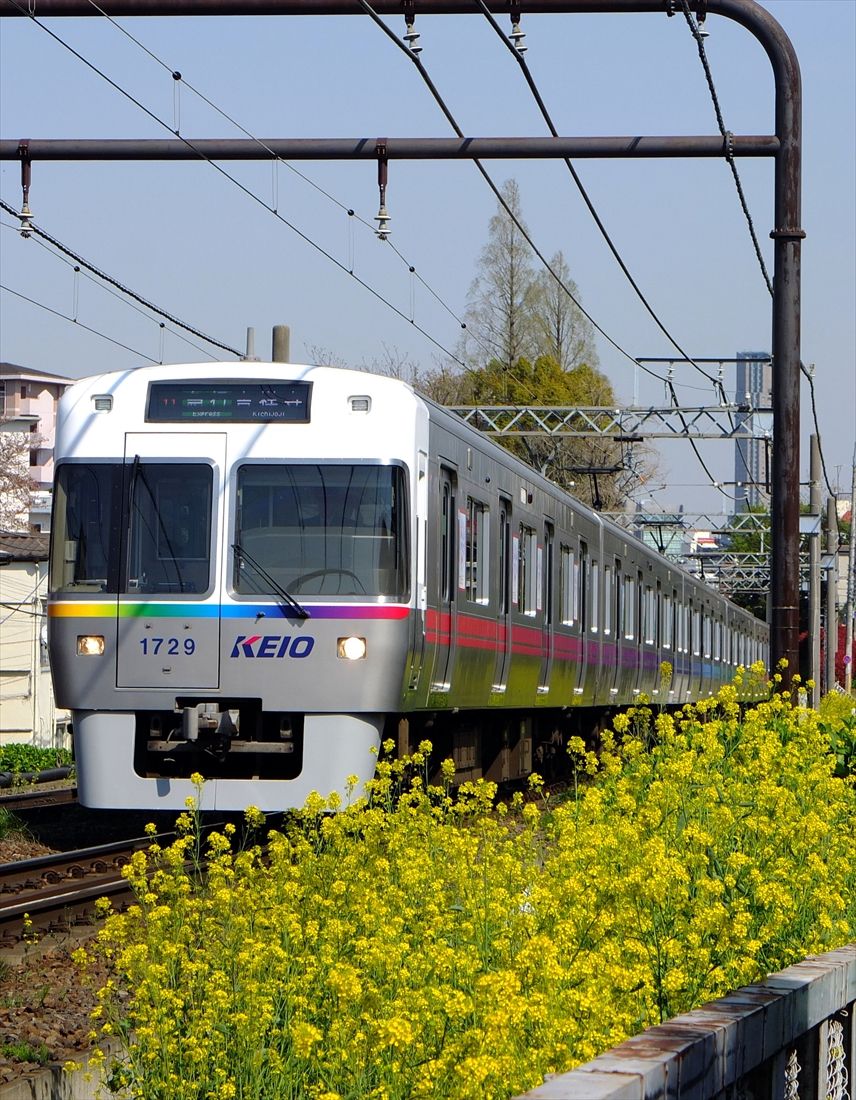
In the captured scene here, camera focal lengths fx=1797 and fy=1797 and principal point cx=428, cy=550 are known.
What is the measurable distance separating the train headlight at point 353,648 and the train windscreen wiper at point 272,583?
11.6 inches

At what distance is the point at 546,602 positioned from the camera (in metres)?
16.9

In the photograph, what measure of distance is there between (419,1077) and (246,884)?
3649mm

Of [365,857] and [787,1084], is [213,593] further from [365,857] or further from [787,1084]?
[787,1084]

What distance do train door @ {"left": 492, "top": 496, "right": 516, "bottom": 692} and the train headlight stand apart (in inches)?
127

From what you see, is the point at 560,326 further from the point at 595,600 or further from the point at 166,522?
the point at 166,522

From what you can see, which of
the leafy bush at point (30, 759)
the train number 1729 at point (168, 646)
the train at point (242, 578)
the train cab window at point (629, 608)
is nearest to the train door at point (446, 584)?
the train at point (242, 578)

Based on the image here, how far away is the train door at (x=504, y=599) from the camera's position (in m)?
14.6

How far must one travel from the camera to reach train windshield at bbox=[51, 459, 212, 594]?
1176 centimetres

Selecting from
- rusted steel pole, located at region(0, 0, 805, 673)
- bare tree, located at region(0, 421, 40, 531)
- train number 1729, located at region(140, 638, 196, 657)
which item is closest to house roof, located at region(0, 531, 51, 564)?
bare tree, located at region(0, 421, 40, 531)

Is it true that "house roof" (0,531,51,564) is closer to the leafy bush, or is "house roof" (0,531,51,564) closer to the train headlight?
the leafy bush

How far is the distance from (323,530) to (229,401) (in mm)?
1126

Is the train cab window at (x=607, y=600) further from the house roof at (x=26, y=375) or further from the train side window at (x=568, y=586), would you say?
the house roof at (x=26, y=375)

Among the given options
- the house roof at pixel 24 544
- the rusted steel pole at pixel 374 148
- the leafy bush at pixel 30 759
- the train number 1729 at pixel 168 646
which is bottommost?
the leafy bush at pixel 30 759

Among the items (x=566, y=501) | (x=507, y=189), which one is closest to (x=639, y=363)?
(x=566, y=501)
